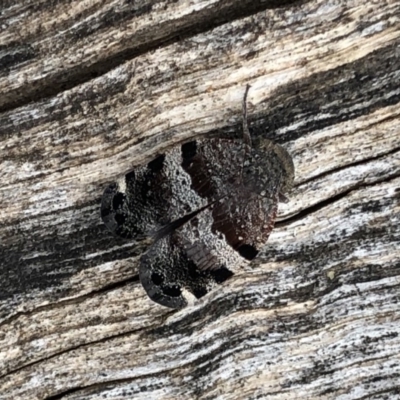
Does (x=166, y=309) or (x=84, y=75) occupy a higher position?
(x=84, y=75)

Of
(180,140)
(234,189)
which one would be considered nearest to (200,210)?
(234,189)

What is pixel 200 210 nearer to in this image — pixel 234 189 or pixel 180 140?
pixel 234 189

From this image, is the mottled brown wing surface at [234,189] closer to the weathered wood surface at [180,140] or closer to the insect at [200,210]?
the insect at [200,210]

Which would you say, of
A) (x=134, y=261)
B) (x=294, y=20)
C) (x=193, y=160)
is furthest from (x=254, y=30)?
(x=134, y=261)

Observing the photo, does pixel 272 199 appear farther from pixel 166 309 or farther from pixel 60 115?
pixel 60 115

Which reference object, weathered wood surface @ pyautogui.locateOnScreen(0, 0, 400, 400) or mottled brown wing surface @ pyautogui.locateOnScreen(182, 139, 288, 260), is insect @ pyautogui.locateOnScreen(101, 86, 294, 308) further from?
weathered wood surface @ pyautogui.locateOnScreen(0, 0, 400, 400)

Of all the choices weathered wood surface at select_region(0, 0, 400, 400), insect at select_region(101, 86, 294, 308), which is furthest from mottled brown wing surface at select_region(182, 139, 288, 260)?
weathered wood surface at select_region(0, 0, 400, 400)
